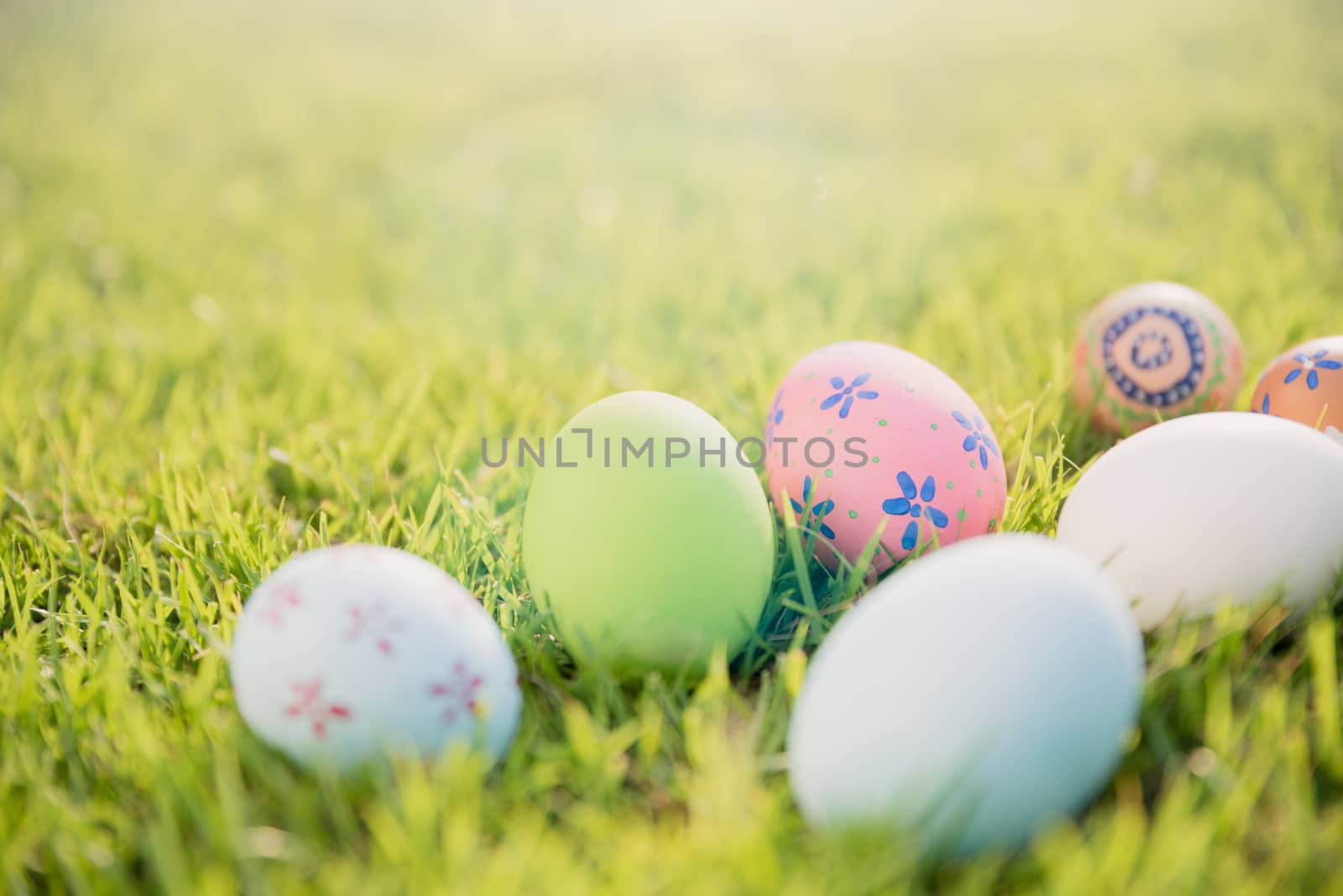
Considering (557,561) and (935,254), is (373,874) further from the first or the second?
(935,254)

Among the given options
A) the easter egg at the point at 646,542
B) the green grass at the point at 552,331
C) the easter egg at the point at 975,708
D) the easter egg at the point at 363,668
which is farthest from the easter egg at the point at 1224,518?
the easter egg at the point at 363,668

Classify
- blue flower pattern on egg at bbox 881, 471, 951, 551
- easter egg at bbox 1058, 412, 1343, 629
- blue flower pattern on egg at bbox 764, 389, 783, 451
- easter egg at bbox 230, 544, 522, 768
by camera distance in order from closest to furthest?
easter egg at bbox 230, 544, 522, 768 → easter egg at bbox 1058, 412, 1343, 629 → blue flower pattern on egg at bbox 881, 471, 951, 551 → blue flower pattern on egg at bbox 764, 389, 783, 451

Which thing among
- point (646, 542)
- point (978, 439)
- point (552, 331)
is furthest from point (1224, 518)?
point (552, 331)

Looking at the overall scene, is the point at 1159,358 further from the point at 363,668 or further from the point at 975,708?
the point at 363,668

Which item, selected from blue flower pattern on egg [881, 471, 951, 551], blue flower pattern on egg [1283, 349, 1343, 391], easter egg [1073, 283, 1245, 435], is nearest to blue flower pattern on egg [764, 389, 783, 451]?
blue flower pattern on egg [881, 471, 951, 551]

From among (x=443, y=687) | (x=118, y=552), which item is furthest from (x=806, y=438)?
(x=118, y=552)

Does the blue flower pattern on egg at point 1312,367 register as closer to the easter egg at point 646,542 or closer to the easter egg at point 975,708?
the easter egg at point 975,708

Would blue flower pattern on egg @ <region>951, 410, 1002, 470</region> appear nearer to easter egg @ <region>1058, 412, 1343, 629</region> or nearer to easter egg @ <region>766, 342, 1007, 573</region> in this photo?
easter egg @ <region>766, 342, 1007, 573</region>
